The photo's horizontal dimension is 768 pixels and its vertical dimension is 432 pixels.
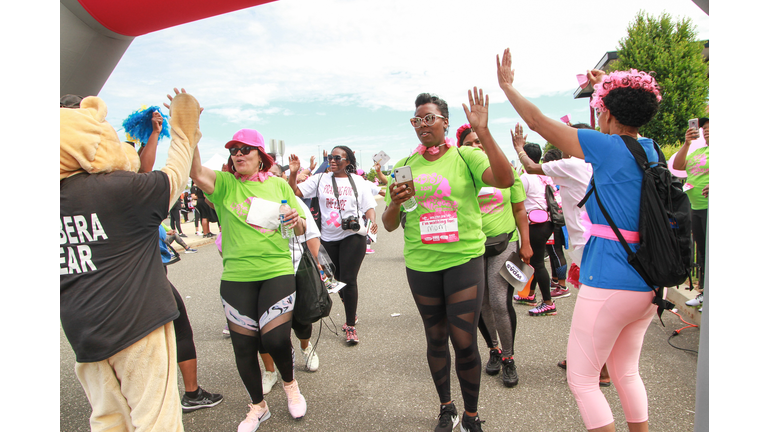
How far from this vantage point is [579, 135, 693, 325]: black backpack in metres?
1.82

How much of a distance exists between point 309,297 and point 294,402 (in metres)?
0.74

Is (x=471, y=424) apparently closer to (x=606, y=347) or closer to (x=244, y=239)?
(x=606, y=347)

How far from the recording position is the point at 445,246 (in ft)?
8.33

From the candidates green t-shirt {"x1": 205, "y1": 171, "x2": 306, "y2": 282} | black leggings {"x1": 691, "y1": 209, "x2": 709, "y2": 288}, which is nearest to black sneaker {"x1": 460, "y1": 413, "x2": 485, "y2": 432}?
green t-shirt {"x1": 205, "y1": 171, "x2": 306, "y2": 282}

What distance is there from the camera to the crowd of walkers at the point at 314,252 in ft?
5.74

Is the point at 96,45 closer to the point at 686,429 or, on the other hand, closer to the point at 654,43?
the point at 686,429

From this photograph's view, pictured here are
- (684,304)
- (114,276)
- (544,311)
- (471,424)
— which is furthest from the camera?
(544,311)

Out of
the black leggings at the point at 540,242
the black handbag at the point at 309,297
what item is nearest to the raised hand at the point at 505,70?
the black handbag at the point at 309,297

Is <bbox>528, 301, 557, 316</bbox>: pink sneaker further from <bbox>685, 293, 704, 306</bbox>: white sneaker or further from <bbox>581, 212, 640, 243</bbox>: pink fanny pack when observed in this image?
<bbox>581, 212, 640, 243</bbox>: pink fanny pack

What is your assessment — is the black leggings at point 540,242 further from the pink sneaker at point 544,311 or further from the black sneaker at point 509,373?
the black sneaker at point 509,373

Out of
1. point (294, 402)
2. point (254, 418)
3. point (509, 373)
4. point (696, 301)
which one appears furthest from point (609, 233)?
point (696, 301)

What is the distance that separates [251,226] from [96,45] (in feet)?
4.37

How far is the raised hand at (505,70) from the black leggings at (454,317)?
41.2 inches

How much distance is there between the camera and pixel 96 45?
2.24 m
